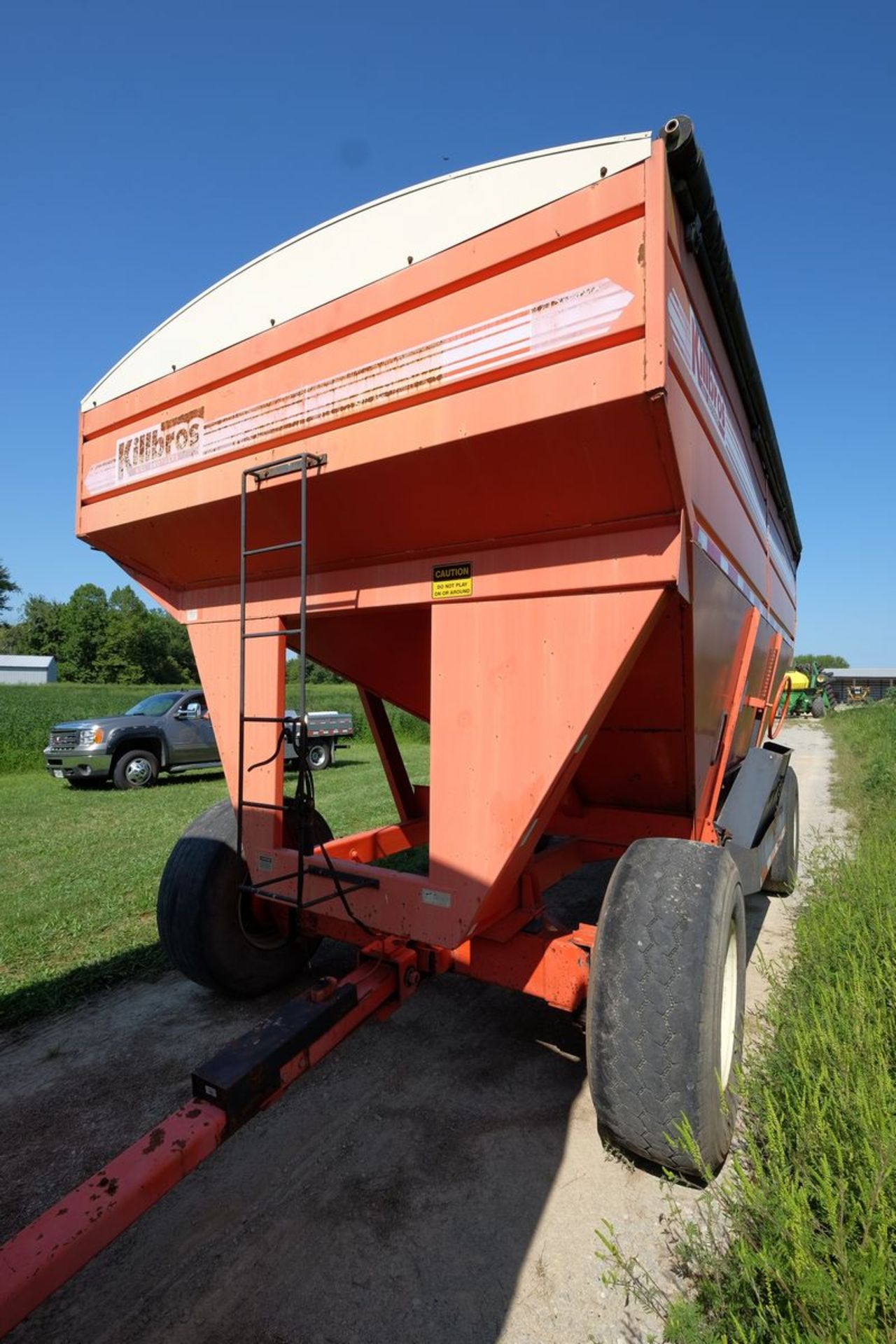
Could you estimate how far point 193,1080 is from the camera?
6.42 feet

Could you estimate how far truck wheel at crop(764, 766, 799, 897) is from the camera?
18.3 feet

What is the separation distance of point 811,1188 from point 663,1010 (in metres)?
0.59

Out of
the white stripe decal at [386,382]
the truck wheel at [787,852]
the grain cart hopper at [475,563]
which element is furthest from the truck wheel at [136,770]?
the truck wheel at [787,852]

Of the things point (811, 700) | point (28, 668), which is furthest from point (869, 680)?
point (28, 668)

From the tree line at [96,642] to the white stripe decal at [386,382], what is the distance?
215 ft

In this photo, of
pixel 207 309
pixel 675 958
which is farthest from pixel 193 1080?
pixel 207 309

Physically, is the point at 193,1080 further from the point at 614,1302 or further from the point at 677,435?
the point at 677,435

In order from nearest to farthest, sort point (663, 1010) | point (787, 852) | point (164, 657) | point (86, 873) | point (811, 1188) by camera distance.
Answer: point (811, 1188)
point (663, 1010)
point (787, 852)
point (86, 873)
point (164, 657)

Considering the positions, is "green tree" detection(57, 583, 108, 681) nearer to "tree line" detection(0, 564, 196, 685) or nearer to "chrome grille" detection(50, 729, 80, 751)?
"tree line" detection(0, 564, 196, 685)

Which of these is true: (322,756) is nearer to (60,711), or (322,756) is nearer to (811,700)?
(60,711)

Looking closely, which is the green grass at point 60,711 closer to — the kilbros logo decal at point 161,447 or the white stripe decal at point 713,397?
the kilbros logo decal at point 161,447

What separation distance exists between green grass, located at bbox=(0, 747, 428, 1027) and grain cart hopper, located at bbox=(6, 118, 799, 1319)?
4.00 feet

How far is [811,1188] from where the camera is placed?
6.77ft

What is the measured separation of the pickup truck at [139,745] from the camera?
502 inches
